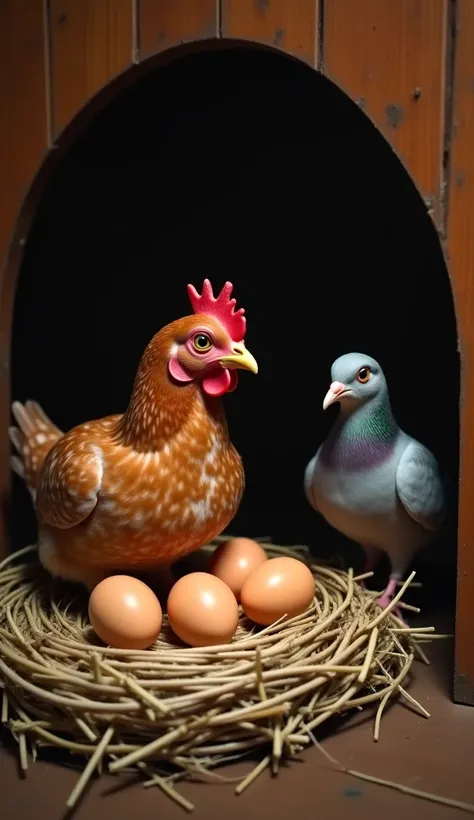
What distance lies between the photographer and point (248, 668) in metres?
0.93

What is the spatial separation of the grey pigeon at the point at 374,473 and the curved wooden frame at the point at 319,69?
17cm

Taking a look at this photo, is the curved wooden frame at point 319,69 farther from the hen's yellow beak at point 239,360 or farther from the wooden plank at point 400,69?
the hen's yellow beak at point 239,360

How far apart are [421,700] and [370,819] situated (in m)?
0.25

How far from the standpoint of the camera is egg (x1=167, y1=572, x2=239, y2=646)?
991 millimetres

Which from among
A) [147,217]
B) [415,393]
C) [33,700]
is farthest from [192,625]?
[147,217]

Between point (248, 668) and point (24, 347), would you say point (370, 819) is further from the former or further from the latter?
point (24, 347)

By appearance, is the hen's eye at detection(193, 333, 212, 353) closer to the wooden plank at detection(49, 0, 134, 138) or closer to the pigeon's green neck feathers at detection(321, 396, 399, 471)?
the pigeon's green neck feathers at detection(321, 396, 399, 471)

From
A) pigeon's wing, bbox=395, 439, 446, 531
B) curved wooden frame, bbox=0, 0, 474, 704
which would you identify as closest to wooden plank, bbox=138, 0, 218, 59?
curved wooden frame, bbox=0, 0, 474, 704

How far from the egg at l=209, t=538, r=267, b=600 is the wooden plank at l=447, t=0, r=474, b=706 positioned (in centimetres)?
29

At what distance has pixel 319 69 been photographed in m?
1.02

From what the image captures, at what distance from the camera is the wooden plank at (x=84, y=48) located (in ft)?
3.65

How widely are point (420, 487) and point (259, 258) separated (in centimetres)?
65

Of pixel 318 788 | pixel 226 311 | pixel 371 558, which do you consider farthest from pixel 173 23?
pixel 318 788

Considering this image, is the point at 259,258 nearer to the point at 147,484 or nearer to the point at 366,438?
the point at 366,438
